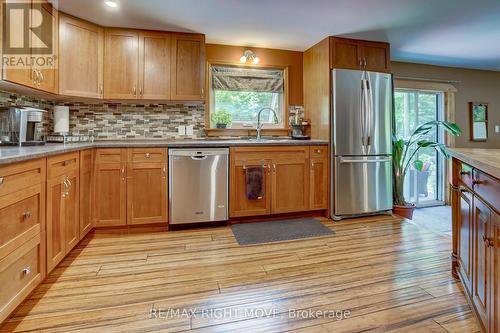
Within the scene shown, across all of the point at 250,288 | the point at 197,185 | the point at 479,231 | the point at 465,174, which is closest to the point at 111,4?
the point at 197,185

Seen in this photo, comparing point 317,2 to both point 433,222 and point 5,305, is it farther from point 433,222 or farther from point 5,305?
point 433,222

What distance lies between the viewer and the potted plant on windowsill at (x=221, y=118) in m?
3.65

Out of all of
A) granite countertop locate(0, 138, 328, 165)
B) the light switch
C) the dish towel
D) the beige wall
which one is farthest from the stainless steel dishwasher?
the beige wall

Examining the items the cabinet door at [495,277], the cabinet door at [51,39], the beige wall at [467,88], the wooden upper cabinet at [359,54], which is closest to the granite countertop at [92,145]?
the cabinet door at [51,39]

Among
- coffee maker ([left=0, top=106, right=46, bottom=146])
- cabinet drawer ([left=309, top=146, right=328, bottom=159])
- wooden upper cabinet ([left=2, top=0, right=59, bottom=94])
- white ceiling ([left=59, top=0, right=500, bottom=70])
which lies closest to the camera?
wooden upper cabinet ([left=2, top=0, right=59, bottom=94])

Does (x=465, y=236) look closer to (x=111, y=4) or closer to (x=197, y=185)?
(x=197, y=185)

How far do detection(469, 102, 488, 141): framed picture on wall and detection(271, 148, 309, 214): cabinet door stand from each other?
3.56m

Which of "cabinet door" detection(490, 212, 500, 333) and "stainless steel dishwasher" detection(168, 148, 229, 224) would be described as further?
"stainless steel dishwasher" detection(168, 148, 229, 224)

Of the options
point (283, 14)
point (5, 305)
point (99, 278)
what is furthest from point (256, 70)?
point (5, 305)

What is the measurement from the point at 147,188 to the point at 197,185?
0.51 metres

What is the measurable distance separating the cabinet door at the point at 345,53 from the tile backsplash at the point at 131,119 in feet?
5.71

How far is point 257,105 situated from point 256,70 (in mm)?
471

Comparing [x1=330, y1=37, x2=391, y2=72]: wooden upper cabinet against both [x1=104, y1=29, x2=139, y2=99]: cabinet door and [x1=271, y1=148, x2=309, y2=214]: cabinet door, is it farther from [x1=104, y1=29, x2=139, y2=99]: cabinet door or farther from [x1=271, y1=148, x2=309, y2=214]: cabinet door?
[x1=104, y1=29, x2=139, y2=99]: cabinet door

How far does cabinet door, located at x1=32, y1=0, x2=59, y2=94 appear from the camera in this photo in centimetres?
236
